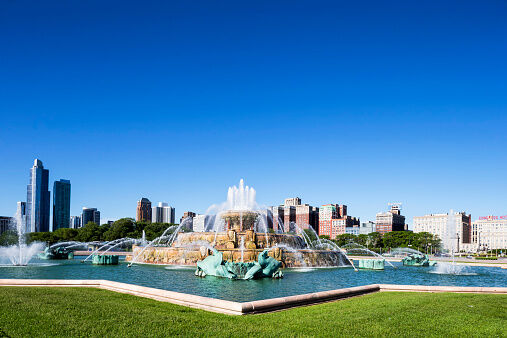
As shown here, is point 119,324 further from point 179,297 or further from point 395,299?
point 395,299

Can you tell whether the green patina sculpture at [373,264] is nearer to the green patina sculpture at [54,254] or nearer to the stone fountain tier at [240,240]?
the stone fountain tier at [240,240]

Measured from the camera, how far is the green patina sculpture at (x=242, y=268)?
2475 cm

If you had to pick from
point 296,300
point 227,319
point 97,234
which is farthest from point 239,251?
point 97,234

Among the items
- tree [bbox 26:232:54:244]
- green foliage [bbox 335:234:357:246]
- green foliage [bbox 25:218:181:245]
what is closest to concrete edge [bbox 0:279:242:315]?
green foliage [bbox 25:218:181:245]

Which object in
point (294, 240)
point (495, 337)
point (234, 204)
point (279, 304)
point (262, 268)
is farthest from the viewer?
point (234, 204)

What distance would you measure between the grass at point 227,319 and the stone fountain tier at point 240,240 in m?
21.6

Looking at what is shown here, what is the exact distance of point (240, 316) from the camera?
11.9 meters

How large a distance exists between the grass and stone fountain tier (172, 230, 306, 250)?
70.9ft

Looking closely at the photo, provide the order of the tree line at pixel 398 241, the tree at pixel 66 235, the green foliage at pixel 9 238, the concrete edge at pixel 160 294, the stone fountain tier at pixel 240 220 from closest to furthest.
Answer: the concrete edge at pixel 160 294, the stone fountain tier at pixel 240 220, the green foliage at pixel 9 238, the tree at pixel 66 235, the tree line at pixel 398 241

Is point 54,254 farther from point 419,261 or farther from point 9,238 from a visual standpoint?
point 9,238

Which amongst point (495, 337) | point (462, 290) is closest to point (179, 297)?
point (495, 337)

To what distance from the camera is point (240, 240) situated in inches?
1444

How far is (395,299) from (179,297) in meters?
8.11

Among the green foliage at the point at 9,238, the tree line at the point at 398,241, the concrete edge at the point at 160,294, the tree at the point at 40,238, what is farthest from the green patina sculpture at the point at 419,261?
the green foliage at the point at 9,238
